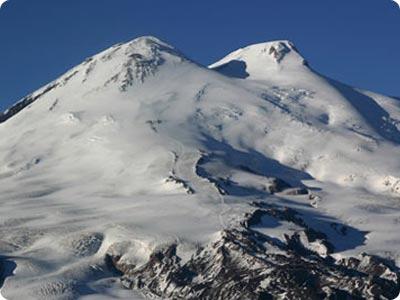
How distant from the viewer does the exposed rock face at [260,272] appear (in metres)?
128

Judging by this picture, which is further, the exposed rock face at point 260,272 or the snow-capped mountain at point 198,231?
the snow-capped mountain at point 198,231

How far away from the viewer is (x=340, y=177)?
19725 centimetres

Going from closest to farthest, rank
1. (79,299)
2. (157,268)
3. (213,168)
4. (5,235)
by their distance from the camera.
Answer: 1. (79,299)
2. (157,268)
3. (5,235)
4. (213,168)

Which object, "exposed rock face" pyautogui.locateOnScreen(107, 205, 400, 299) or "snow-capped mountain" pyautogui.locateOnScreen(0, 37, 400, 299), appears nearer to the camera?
"exposed rock face" pyautogui.locateOnScreen(107, 205, 400, 299)

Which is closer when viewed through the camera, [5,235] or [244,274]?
[244,274]

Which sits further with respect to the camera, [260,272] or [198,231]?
[198,231]

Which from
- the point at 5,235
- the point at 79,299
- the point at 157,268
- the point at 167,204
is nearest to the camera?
the point at 79,299

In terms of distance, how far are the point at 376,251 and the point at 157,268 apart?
1301 inches

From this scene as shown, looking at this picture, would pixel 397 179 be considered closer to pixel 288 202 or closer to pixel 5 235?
pixel 288 202

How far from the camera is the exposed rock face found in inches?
5039

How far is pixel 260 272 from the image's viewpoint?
133m

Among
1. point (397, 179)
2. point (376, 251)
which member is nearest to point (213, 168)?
point (397, 179)

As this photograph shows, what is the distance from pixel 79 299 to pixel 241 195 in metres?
52.8

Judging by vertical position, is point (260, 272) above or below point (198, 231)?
below
